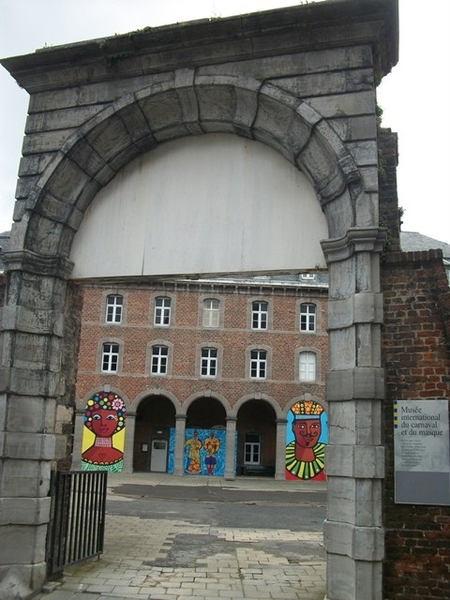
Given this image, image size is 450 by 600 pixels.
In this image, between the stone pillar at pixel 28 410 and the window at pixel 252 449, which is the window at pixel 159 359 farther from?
the stone pillar at pixel 28 410

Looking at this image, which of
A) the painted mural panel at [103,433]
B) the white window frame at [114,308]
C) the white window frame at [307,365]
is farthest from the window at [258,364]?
the white window frame at [114,308]

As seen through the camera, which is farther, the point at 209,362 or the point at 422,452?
the point at 209,362

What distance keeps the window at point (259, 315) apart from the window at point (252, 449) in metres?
6.13

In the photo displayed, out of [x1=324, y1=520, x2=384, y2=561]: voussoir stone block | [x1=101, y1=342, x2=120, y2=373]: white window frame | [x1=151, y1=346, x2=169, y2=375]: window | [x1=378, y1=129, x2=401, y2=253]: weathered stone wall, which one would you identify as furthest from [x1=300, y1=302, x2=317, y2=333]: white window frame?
[x1=324, y1=520, x2=384, y2=561]: voussoir stone block

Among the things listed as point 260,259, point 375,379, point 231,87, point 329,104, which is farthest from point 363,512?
point 231,87

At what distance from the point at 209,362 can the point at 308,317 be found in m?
5.74

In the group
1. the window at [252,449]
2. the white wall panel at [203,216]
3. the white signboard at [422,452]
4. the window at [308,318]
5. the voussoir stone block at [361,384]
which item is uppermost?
the window at [308,318]

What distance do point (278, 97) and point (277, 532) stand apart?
8733mm

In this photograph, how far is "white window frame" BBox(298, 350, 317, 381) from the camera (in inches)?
1225

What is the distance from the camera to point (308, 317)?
3167 centimetres

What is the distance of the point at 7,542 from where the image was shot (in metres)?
6.89

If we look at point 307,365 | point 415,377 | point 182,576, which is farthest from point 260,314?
point 415,377

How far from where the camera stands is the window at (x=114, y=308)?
31.6 meters

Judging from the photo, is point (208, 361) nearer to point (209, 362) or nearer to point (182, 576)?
point (209, 362)
